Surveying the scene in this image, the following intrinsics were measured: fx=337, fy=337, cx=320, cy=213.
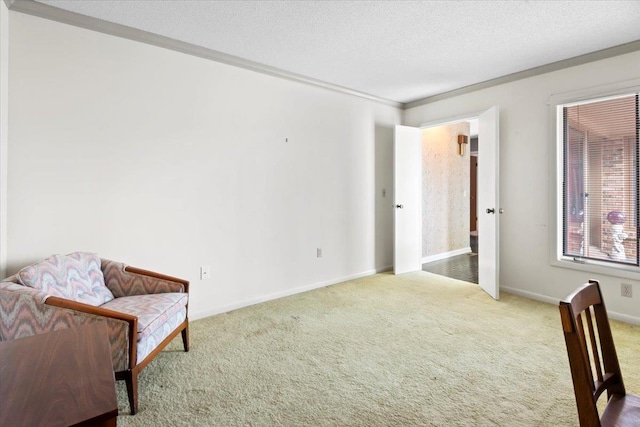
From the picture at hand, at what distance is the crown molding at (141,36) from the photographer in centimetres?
236

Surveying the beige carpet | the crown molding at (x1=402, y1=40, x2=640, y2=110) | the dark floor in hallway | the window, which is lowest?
the beige carpet

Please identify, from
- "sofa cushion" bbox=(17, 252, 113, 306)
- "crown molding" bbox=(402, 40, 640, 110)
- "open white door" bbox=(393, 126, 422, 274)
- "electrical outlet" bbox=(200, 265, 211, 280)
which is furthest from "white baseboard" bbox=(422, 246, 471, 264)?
"sofa cushion" bbox=(17, 252, 113, 306)

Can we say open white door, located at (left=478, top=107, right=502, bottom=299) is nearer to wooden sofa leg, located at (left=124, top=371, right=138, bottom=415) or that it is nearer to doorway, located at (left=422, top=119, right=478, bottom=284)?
doorway, located at (left=422, top=119, right=478, bottom=284)

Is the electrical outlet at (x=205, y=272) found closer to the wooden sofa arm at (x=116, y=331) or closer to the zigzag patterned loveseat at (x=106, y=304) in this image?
the zigzag patterned loveseat at (x=106, y=304)

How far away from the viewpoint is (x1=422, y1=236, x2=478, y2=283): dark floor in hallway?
15.5ft

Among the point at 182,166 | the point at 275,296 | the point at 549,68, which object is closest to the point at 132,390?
the point at 182,166

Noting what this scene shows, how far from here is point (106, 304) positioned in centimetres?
221

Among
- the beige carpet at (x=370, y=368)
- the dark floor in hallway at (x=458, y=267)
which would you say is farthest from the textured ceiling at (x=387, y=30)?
the dark floor in hallway at (x=458, y=267)

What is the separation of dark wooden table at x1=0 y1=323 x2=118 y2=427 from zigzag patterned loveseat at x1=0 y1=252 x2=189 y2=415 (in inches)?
22.6

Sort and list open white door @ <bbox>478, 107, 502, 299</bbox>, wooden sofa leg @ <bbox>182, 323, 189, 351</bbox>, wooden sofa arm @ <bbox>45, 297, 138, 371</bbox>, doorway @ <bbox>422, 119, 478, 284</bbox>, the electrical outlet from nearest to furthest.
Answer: wooden sofa arm @ <bbox>45, 297, 138, 371</bbox> → wooden sofa leg @ <bbox>182, 323, 189, 351</bbox> → the electrical outlet → open white door @ <bbox>478, 107, 502, 299</bbox> → doorway @ <bbox>422, 119, 478, 284</bbox>

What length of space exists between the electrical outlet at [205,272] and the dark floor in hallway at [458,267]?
3.24 m

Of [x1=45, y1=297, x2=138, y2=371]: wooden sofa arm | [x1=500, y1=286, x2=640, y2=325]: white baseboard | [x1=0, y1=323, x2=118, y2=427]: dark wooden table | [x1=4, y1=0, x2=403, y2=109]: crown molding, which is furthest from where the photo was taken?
[x1=500, y1=286, x2=640, y2=325]: white baseboard

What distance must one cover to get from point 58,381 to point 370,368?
182cm

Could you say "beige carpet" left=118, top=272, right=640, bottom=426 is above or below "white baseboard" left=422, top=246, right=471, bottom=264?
below
